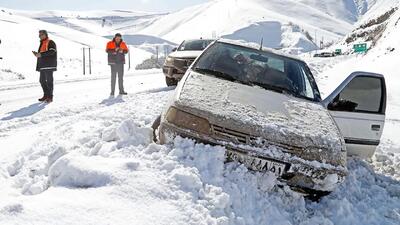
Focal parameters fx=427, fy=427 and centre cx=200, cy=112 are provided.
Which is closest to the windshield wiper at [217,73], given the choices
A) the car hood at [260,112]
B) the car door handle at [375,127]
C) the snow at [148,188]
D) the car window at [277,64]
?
the car hood at [260,112]

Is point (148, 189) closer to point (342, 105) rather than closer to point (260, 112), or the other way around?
point (260, 112)

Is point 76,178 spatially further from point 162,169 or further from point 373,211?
point 373,211

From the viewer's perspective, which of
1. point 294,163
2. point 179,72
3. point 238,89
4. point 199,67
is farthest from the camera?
point 179,72

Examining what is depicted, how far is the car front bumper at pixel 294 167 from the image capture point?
395 cm

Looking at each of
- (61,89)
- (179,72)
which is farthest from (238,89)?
(61,89)

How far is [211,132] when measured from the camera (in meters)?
4.05

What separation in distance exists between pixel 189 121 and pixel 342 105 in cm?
256

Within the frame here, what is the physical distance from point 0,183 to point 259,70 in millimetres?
3350

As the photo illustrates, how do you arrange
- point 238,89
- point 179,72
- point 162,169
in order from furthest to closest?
1. point 179,72
2. point 238,89
3. point 162,169

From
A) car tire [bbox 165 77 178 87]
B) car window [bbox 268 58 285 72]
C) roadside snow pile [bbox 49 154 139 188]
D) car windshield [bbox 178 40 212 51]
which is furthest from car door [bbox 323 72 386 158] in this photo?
car windshield [bbox 178 40 212 51]

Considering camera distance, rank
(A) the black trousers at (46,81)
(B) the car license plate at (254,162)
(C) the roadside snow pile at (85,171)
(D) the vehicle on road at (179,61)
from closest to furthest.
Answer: (C) the roadside snow pile at (85,171) < (B) the car license plate at (254,162) < (A) the black trousers at (46,81) < (D) the vehicle on road at (179,61)

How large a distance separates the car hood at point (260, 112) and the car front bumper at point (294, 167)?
172 millimetres

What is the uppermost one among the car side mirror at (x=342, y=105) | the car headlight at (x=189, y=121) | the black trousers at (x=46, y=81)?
the car headlight at (x=189, y=121)

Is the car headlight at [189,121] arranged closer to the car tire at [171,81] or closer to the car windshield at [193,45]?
the car tire at [171,81]
